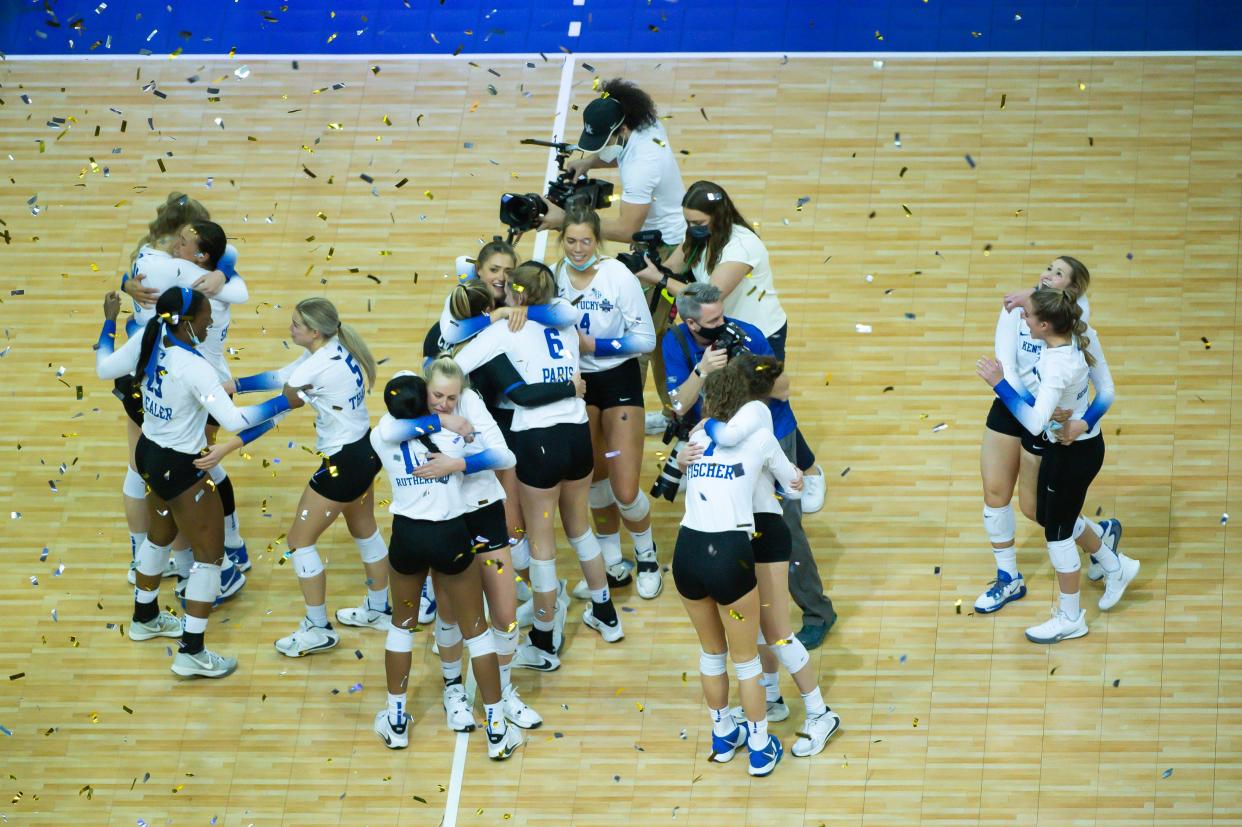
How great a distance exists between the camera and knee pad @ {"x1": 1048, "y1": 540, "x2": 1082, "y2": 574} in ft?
22.2

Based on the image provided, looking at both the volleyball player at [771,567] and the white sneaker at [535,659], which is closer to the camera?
the volleyball player at [771,567]

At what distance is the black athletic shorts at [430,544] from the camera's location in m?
6.26

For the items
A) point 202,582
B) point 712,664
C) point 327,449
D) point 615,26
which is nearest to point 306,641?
point 202,582

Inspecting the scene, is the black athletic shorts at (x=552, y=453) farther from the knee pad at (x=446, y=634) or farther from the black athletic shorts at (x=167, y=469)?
the black athletic shorts at (x=167, y=469)

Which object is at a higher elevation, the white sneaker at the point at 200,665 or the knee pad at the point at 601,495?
the knee pad at the point at 601,495

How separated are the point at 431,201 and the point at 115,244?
1796mm

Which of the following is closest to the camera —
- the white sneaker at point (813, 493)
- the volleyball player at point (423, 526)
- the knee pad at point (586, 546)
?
the volleyball player at point (423, 526)

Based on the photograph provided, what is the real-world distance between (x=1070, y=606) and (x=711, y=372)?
194 centimetres

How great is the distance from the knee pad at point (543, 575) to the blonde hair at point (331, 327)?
1040 mm

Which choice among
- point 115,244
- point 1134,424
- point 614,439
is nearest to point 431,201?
point 115,244

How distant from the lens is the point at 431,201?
9.32m

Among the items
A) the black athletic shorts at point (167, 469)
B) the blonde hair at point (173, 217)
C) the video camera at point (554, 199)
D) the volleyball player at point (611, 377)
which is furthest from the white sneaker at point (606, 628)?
the blonde hair at point (173, 217)

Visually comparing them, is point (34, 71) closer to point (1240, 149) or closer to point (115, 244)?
point (115, 244)

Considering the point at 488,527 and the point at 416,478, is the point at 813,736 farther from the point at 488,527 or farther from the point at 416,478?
the point at 416,478
